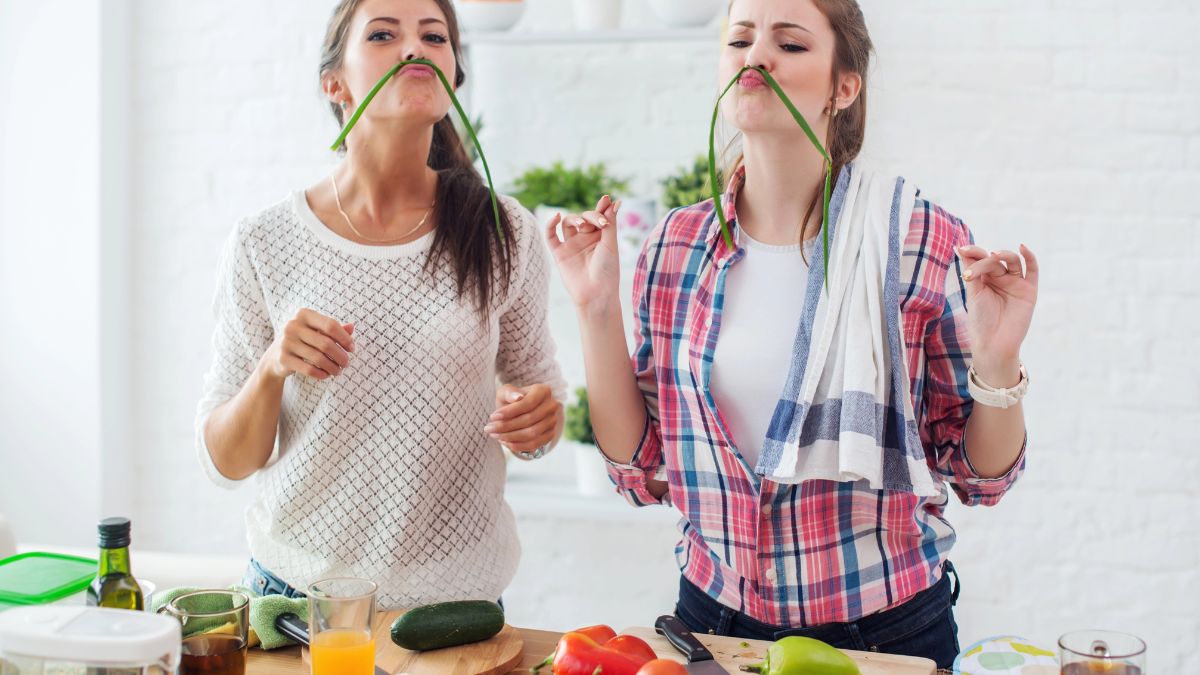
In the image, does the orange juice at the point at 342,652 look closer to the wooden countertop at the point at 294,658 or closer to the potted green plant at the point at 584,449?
the wooden countertop at the point at 294,658

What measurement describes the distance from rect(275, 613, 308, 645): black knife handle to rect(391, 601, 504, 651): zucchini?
0.11m

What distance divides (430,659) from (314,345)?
1.46 feet

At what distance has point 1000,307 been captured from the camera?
1.51 m

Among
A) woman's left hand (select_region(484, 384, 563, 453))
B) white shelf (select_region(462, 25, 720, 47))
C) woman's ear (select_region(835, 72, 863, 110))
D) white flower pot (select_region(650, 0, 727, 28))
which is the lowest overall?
woman's left hand (select_region(484, 384, 563, 453))

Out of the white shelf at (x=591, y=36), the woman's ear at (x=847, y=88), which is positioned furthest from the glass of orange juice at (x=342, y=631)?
the white shelf at (x=591, y=36)

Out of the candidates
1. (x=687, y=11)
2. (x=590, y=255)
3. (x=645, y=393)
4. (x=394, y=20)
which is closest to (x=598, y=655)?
(x=645, y=393)

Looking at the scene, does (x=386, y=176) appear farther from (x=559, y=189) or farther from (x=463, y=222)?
(x=559, y=189)

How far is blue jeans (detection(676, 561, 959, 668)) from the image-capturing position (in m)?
1.61

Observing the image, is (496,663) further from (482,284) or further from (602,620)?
(602,620)

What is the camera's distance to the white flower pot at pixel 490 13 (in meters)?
3.06

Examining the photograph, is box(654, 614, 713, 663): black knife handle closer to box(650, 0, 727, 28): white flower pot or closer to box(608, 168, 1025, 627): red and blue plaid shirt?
box(608, 168, 1025, 627): red and blue plaid shirt

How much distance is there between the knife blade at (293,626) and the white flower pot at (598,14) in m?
2.02

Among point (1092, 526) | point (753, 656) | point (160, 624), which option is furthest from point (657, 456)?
point (1092, 526)

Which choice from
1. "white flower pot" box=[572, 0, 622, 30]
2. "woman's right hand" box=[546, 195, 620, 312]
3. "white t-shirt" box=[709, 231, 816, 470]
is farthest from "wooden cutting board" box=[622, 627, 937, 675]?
"white flower pot" box=[572, 0, 622, 30]
